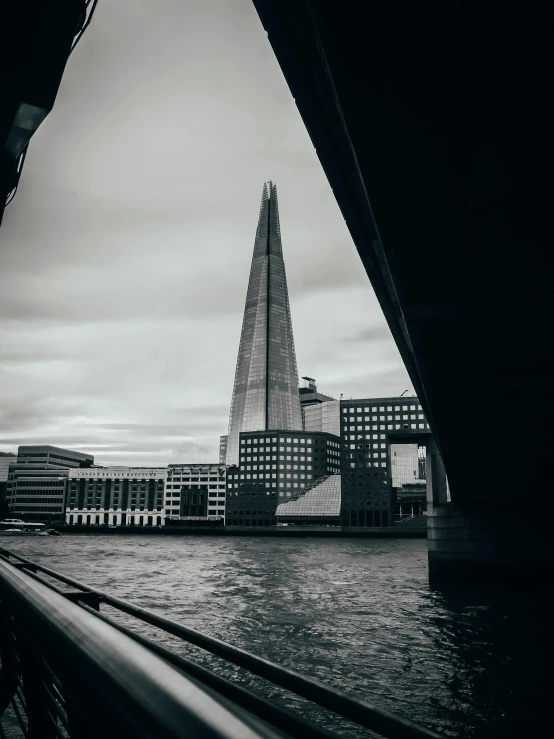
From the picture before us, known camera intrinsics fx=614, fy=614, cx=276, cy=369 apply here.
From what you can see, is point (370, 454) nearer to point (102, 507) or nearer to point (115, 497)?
point (115, 497)

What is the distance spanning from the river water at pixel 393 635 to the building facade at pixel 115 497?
145113mm

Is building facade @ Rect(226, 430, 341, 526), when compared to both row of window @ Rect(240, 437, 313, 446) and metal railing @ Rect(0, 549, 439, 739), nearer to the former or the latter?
row of window @ Rect(240, 437, 313, 446)

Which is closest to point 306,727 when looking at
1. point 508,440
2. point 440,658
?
point 440,658

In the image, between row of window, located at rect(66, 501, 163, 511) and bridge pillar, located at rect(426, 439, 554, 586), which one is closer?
bridge pillar, located at rect(426, 439, 554, 586)

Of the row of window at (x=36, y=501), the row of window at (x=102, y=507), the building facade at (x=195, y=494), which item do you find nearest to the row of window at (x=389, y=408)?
the building facade at (x=195, y=494)

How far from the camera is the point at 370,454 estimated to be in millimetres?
154625

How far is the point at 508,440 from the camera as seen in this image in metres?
21.1

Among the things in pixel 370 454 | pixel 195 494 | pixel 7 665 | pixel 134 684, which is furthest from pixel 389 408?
pixel 134 684

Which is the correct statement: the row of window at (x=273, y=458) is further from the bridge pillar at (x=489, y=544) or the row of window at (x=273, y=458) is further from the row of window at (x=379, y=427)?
the bridge pillar at (x=489, y=544)

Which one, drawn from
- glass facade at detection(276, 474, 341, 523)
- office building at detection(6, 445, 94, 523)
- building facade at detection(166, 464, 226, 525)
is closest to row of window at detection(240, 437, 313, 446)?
building facade at detection(166, 464, 226, 525)

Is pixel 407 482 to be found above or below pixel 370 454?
below

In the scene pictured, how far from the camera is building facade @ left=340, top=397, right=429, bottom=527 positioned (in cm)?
14725

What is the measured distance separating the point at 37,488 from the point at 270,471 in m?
69.7

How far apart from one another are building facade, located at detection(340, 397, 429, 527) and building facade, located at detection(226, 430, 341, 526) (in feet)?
72.3
